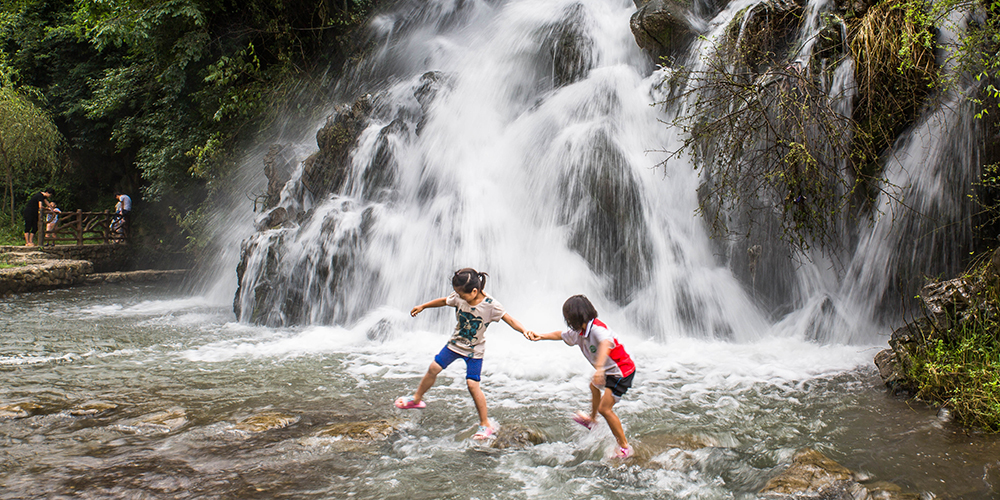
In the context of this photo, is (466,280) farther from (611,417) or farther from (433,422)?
(611,417)

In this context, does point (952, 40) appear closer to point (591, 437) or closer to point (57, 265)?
point (591, 437)

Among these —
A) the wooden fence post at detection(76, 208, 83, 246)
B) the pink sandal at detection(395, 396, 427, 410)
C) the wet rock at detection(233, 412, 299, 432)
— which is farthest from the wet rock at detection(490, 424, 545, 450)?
the wooden fence post at detection(76, 208, 83, 246)

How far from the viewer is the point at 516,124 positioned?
1138cm

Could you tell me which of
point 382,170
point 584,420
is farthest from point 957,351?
point 382,170

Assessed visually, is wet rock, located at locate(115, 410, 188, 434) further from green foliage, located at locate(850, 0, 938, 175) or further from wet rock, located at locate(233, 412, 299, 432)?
green foliage, located at locate(850, 0, 938, 175)

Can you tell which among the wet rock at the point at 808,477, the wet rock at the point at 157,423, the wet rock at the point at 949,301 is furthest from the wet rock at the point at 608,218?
the wet rock at the point at 157,423

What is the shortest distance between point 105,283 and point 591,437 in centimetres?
1519

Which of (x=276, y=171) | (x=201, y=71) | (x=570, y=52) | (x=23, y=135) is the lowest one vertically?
(x=276, y=171)

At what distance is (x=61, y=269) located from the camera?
14617 millimetres

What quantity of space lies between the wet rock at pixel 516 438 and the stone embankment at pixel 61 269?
12.9 metres

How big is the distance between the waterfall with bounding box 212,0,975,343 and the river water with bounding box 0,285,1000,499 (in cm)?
88

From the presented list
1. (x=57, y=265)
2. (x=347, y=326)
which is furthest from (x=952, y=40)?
(x=57, y=265)

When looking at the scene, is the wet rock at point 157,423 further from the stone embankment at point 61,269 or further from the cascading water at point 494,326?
the stone embankment at point 61,269

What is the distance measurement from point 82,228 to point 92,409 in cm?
1499
